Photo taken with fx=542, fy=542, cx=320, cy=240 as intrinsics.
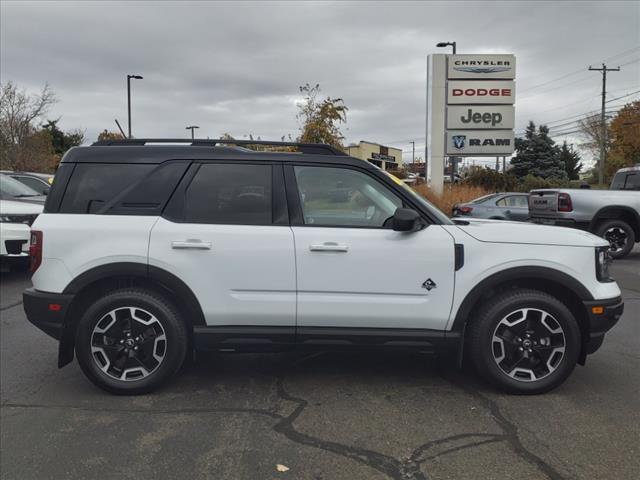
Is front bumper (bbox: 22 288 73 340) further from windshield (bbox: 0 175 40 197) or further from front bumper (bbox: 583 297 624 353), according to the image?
windshield (bbox: 0 175 40 197)

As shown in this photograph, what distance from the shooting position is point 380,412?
3760 mm

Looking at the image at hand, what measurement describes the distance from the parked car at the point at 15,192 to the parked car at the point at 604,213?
10.3m

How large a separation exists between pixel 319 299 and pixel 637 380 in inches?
107

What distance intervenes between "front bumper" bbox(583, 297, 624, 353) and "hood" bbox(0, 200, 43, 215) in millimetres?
8230

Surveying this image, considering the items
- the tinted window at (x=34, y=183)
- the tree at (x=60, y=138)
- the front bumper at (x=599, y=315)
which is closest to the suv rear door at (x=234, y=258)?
the front bumper at (x=599, y=315)

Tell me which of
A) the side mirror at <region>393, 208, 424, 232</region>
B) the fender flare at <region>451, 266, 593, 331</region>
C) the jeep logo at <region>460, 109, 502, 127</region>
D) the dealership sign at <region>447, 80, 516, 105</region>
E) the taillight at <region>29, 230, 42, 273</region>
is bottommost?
the fender flare at <region>451, 266, 593, 331</region>

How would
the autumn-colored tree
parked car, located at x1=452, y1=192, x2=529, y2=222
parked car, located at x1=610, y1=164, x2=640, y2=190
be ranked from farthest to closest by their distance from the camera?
the autumn-colored tree, parked car, located at x1=452, y1=192, x2=529, y2=222, parked car, located at x1=610, y1=164, x2=640, y2=190

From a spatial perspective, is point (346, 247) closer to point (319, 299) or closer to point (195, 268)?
point (319, 299)

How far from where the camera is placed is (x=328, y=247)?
3.85m

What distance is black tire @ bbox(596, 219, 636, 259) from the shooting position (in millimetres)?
11414

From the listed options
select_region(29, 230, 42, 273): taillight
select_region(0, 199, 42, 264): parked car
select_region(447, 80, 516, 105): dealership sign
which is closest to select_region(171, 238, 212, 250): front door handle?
select_region(29, 230, 42, 273): taillight

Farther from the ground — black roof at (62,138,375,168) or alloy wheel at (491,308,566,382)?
black roof at (62,138,375,168)

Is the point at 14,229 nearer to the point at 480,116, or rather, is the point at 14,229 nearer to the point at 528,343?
the point at 528,343

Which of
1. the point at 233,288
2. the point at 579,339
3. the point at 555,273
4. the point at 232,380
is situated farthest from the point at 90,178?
the point at 579,339
